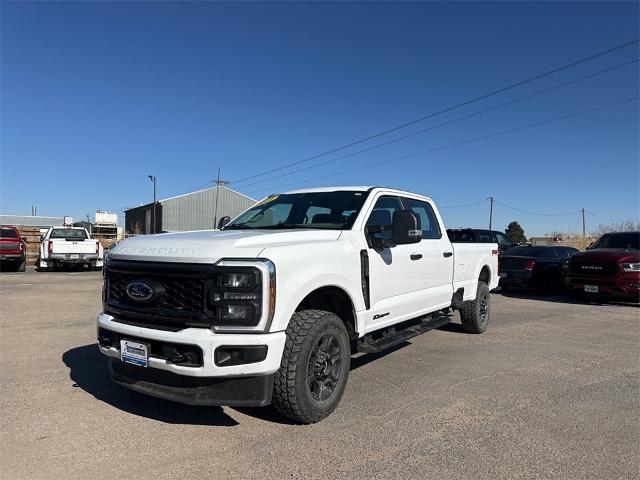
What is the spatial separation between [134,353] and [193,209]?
49.7 metres

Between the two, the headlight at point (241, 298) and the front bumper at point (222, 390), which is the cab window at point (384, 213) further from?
the front bumper at point (222, 390)

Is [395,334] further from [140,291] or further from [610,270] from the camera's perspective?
[610,270]

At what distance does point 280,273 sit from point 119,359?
1477mm

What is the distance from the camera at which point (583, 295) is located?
1180 centimetres

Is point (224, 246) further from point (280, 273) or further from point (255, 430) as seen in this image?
point (255, 430)

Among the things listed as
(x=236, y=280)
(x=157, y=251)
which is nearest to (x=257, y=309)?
(x=236, y=280)

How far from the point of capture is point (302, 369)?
358 centimetres

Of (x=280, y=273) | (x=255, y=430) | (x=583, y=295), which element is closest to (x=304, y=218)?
(x=280, y=273)

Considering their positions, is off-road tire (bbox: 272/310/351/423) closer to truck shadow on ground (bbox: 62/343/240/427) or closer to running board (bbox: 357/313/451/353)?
truck shadow on ground (bbox: 62/343/240/427)

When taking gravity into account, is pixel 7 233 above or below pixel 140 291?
above

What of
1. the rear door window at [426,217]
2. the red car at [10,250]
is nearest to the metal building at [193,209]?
the red car at [10,250]

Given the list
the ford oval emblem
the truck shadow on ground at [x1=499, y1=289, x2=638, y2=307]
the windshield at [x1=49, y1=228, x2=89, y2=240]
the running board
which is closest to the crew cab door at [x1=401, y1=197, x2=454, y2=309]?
the running board

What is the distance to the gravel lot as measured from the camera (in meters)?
3.17

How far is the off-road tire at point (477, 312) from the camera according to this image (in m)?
7.27
